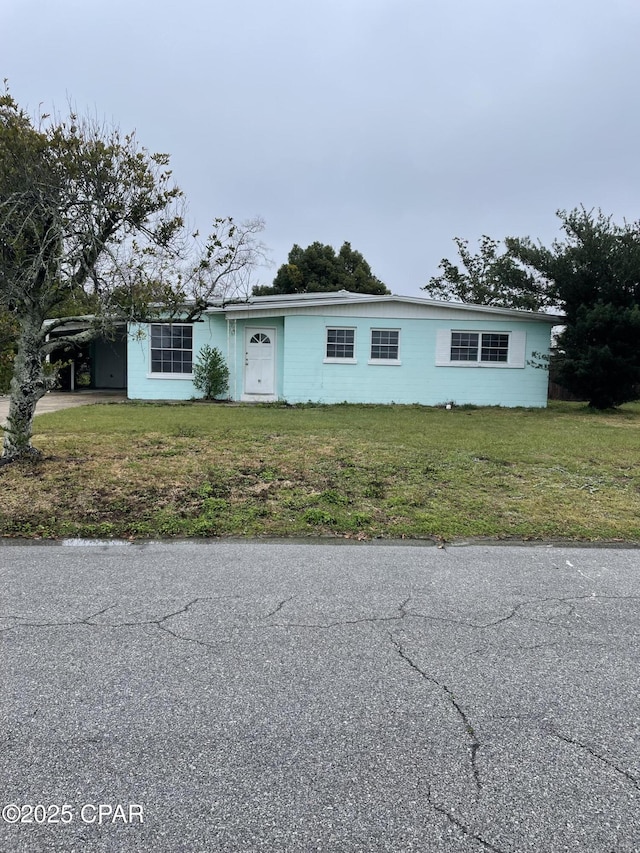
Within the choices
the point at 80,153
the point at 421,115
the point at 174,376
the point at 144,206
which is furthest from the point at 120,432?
the point at 421,115

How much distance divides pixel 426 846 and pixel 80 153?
7.25m

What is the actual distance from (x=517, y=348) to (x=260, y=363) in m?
8.09

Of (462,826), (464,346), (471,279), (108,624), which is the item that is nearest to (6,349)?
(108,624)

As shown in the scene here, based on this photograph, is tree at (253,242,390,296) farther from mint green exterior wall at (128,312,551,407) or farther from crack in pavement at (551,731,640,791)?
crack in pavement at (551,731,640,791)

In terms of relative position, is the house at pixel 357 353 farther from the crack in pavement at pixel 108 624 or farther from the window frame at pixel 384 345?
the crack in pavement at pixel 108 624

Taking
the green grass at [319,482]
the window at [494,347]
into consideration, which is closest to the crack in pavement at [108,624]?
the green grass at [319,482]

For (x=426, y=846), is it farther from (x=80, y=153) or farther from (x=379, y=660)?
(x=80, y=153)

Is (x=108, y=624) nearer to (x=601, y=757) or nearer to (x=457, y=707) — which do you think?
(x=457, y=707)

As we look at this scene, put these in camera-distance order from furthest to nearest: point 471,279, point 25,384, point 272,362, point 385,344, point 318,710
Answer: point 471,279 → point 272,362 → point 385,344 → point 25,384 → point 318,710

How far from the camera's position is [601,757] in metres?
2.31

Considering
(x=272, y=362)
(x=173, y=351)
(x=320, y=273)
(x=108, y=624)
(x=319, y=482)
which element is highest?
(x=320, y=273)

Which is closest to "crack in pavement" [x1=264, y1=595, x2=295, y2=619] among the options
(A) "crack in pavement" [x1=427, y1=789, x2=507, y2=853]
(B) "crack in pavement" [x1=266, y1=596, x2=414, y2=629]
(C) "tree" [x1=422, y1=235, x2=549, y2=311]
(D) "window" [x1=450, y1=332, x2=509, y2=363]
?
(B) "crack in pavement" [x1=266, y1=596, x2=414, y2=629]

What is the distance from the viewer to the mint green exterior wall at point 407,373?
16.9 metres

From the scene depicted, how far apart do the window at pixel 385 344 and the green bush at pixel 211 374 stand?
15.0ft
